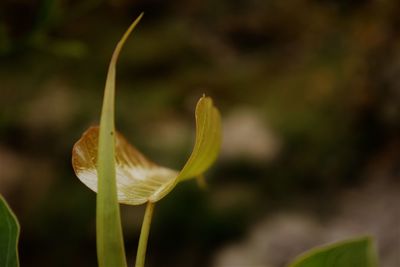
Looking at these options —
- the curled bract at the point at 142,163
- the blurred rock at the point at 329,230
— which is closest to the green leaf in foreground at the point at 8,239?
the curled bract at the point at 142,163

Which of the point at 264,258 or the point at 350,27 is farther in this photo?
the point at 350,27

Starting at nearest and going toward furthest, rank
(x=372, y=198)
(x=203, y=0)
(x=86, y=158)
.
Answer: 1. (x=86, y=158)
2. (x=372, y=198)
3. (x=203, y=0)

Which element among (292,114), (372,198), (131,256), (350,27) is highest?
(350,27)

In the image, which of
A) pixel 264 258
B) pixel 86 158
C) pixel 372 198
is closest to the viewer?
pixel 86 158

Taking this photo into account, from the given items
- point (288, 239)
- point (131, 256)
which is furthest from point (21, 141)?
point (288, 239)

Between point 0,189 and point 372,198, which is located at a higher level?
point 372,198

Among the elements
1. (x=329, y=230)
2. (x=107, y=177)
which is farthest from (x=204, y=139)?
(x=329, y=230)

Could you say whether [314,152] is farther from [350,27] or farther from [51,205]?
[51,205]
